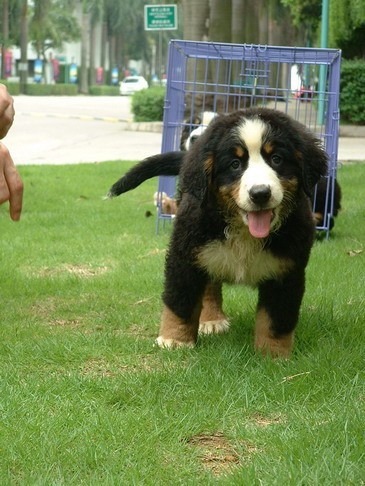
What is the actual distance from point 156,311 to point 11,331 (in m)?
0.90

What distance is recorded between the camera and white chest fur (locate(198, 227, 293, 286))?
438cm

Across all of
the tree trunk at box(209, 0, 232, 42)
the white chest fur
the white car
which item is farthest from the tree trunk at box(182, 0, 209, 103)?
the white car

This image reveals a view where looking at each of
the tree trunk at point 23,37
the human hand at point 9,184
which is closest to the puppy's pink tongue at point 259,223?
the human hand at point 9,184

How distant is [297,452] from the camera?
3.18 meters

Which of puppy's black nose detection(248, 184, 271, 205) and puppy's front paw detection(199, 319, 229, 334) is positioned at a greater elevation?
puppy's black nose detection(248, 184, 271, 205)

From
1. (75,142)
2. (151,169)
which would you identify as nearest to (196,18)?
(75,142)

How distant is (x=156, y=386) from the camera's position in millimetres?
3980

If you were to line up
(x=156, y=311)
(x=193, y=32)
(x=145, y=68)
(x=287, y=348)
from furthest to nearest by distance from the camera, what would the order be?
(x=145, y=68)
(x=193, y=32)
(x=156, y=311)
(x=287, y=348)

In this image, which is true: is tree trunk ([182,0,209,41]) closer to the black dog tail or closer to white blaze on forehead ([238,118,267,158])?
the black dog tail

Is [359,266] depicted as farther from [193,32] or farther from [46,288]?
[193,32]

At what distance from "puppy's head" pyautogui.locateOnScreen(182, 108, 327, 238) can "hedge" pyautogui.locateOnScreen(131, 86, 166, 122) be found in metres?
22.2

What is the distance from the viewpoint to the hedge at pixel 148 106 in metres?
26.5

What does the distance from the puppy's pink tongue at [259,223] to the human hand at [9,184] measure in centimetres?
135

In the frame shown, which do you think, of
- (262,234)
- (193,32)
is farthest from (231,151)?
(193,32)
